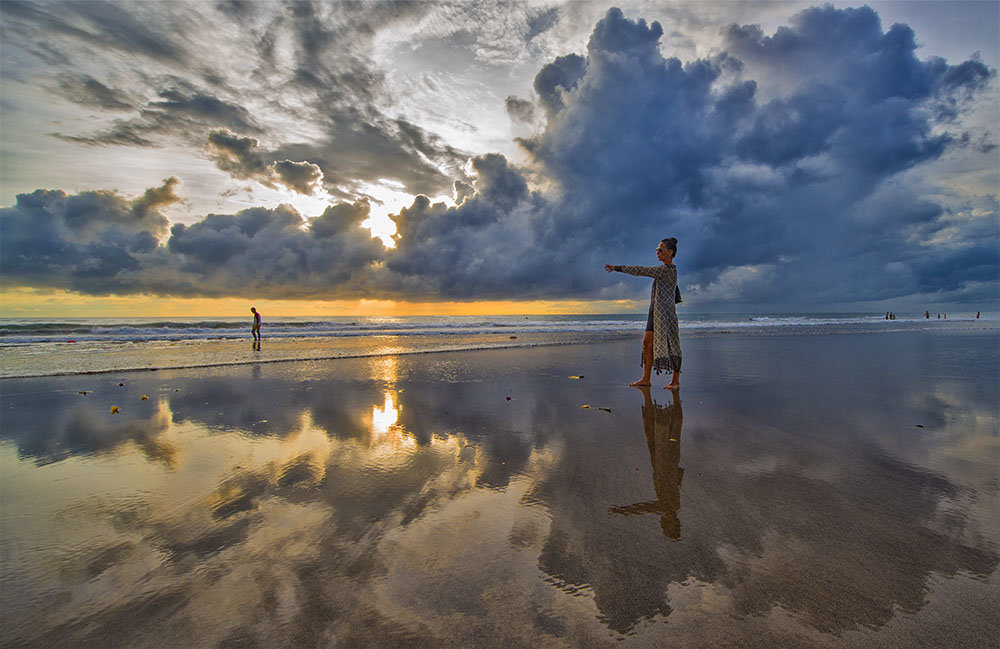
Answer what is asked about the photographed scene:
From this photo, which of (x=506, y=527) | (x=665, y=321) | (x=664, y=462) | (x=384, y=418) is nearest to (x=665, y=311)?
(x=665, y=321)

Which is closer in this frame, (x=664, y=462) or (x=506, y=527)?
(x=506, y=527)

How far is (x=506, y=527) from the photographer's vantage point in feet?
10.6

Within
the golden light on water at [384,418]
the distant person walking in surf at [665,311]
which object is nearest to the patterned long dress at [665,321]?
the distant person walking in surf at [665,311]

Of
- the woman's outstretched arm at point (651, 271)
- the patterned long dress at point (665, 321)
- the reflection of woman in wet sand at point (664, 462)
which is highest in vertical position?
the woman's outstretched arm at point (651, 271)

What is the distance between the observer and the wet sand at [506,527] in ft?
7.34

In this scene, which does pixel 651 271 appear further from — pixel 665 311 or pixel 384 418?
pixel 384 418

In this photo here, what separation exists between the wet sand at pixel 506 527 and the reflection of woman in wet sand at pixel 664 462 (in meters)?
0.04

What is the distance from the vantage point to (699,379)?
10.6m

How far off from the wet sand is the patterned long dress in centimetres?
169

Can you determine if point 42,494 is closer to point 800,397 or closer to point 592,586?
point 592,586

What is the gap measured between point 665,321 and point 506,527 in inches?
258

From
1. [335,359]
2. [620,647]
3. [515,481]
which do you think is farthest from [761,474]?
[335,359]

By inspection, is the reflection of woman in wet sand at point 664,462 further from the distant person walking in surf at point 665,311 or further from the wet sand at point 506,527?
the distant person walking in surf at point 665,311

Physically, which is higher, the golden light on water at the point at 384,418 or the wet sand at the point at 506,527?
the wet sand at the point at 506,527
